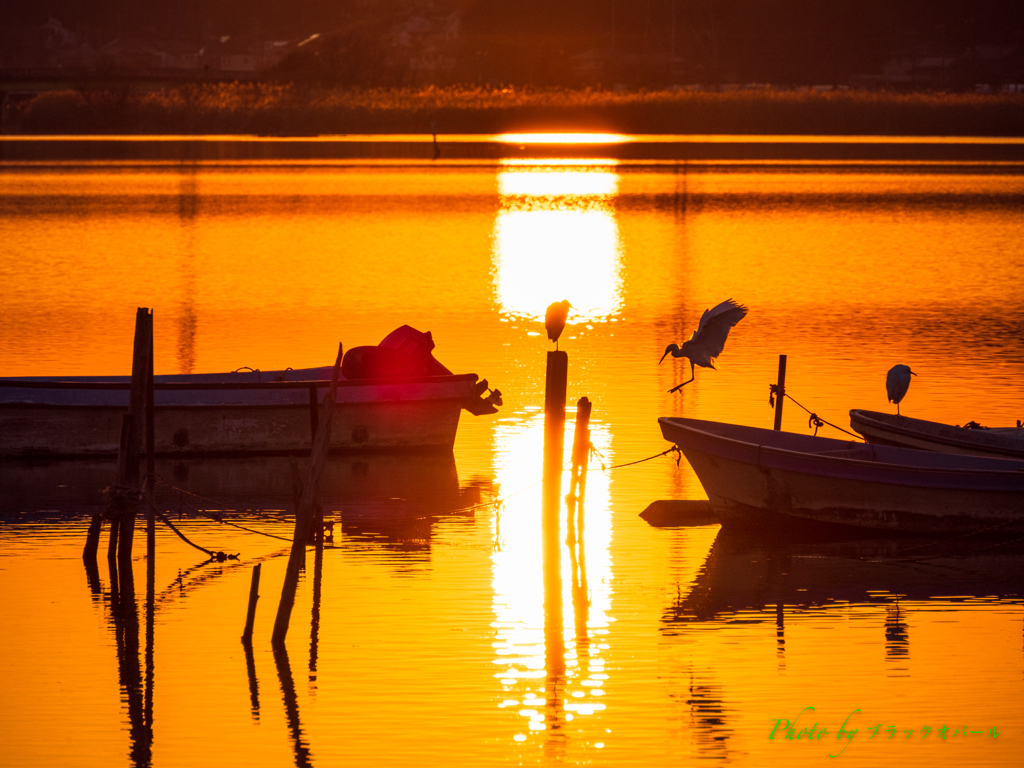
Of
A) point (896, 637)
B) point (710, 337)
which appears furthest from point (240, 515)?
Result: point (896, 637)

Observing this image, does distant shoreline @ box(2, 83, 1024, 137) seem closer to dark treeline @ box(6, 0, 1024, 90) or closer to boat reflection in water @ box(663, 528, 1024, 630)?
dark treeline @ box(6, 0, 1024, 90)

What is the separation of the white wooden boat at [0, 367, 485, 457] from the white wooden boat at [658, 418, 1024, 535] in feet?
12.2

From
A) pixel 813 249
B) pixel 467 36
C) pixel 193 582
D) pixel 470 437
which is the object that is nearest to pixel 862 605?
pixel 193 582

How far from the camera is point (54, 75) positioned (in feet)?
381

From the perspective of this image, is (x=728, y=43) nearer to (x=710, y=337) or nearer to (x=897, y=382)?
(x=897, y=382)

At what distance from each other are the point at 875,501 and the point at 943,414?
Answer: 19.1ft

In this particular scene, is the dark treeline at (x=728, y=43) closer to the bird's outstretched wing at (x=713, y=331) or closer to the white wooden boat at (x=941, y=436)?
the bird's outstretched wing at (x=713, y=331)

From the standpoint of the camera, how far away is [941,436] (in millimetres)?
14719

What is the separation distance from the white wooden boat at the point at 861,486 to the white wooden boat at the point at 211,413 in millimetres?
A: 3719

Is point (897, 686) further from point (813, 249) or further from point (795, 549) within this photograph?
point (813, 249)

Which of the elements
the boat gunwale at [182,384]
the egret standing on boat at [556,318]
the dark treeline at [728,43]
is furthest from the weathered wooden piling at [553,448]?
the dark treeline at [728,43]

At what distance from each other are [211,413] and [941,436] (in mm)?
6801

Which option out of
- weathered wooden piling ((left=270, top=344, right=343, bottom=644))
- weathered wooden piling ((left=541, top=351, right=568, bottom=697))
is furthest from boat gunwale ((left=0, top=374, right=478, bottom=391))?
weathered wooden piling ((left=270, top=344, right=343, bottom=644))

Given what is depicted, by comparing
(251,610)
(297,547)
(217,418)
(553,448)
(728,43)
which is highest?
(728,43)
